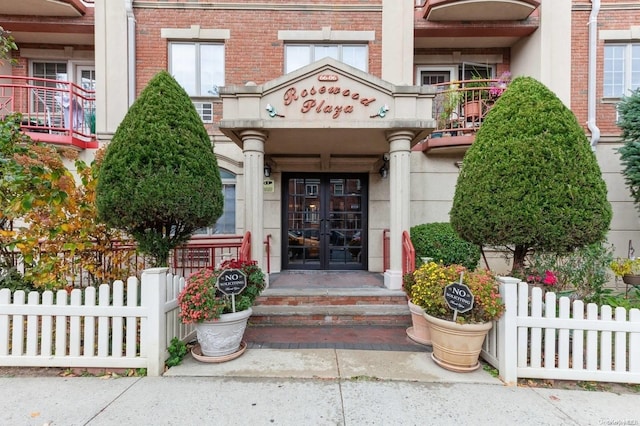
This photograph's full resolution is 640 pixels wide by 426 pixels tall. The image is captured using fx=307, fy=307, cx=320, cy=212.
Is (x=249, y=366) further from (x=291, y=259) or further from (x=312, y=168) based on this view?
(x=312, y=168)

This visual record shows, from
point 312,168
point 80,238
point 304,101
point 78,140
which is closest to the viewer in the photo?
point 80,238

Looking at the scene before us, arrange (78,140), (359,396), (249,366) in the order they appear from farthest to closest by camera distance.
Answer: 1. (78,140)
2. (249,366)
3. (359,396)

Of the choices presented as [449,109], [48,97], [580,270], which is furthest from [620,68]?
[48,97]

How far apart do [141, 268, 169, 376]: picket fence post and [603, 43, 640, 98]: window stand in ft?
34.6

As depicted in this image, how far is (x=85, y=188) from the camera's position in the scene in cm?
477

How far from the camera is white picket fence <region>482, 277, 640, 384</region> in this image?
10.7ft

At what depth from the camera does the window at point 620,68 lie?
24.8ft

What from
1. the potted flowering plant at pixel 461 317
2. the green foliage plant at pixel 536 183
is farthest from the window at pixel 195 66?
the potted flowering plant at pixel 461 317

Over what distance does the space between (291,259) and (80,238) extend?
4232mm

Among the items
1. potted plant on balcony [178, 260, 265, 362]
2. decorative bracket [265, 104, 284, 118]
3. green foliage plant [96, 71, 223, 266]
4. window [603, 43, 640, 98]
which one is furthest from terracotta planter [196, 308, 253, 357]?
window [603, 43, 640, 98]

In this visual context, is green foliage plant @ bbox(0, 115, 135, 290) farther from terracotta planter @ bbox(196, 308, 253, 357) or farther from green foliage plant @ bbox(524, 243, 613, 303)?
green foliage plant @ bbox(524, 243, 613, 303)

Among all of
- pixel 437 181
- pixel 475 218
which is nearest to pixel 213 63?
pixel 437 181

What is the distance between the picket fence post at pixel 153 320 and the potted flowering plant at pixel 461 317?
3.10 metres

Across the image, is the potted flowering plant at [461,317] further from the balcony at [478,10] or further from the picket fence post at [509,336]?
the balcony at [478,10]
